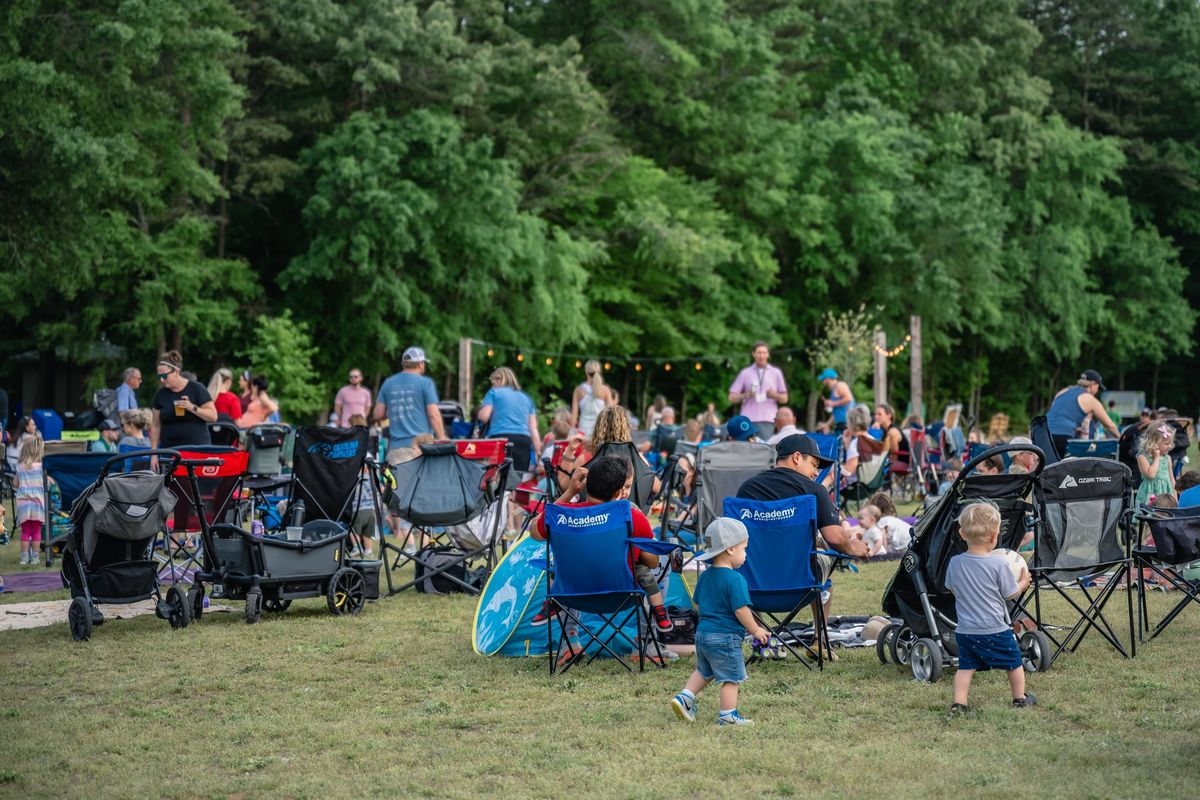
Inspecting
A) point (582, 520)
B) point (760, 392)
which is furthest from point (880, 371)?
point (582, 520)

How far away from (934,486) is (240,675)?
984 centimetres

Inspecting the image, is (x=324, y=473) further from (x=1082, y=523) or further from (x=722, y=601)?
(x=1082, y=523)

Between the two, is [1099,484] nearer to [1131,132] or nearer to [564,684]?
[564,684]

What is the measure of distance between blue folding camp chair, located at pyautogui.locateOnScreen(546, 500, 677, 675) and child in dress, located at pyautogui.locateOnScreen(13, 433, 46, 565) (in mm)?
6544

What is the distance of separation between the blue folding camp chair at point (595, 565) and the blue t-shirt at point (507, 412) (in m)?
5.09

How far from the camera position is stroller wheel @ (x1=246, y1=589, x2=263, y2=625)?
331 inches

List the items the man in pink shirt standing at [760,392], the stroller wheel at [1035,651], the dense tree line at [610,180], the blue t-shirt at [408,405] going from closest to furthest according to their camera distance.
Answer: the stroller wheel at [1035,651] < the blue t-shirt at [408,405] < the man in pink shirt standing at [760,392] < the dense tree line at [610,180]

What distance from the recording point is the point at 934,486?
15094 millimetres

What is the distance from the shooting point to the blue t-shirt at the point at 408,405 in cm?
1163

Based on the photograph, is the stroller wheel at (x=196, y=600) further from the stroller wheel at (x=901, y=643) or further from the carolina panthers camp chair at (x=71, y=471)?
the stroller wheel at (x=901, y=643)

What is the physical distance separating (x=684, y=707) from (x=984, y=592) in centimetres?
140

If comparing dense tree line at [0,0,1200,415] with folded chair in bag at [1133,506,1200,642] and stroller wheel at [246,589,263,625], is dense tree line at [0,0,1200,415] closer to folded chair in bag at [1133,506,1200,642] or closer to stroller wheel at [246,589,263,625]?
stroller wheel at [246,589,263,625]

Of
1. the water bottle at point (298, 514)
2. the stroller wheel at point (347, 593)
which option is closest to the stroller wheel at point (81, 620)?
the stroller wheel at point (347, 593)

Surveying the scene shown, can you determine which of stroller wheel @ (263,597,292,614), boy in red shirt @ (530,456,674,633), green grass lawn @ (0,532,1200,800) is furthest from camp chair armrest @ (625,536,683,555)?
stroller wheel @ (263,597,292,614)
